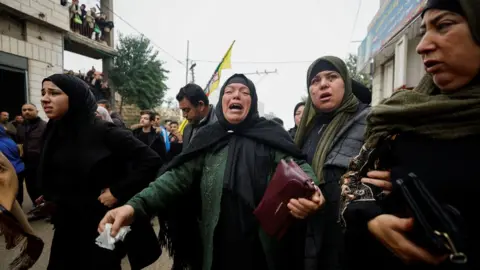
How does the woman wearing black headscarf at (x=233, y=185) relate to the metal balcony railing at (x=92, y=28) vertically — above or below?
below

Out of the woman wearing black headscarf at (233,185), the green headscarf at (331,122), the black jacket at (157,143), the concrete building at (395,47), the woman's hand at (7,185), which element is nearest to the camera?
the woman wearing black headscarf at (233,185)

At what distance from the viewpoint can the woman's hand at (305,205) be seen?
128 centimetres

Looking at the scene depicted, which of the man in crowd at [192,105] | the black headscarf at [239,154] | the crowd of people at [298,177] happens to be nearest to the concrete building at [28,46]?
the man in crowd at [192,105]

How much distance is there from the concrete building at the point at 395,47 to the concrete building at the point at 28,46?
10666mm

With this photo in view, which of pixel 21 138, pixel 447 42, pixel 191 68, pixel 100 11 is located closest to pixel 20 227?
pixel 447 42

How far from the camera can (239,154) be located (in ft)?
5.96

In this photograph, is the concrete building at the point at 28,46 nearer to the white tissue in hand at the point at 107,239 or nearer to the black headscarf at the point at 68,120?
the black headscarf at the point at 68,120

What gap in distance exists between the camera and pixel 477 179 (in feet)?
2.59

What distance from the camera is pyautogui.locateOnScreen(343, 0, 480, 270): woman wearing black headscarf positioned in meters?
0.77

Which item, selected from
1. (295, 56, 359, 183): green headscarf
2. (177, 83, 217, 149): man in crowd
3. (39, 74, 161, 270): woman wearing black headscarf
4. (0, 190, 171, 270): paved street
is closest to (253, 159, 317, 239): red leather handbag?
(295, 56, 359, 183): green headscarf

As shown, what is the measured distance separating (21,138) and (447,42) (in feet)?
23.9

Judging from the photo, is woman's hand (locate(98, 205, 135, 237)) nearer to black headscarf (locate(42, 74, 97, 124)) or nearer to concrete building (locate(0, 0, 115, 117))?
black headscarf (locate(42, 74, 97, 124))

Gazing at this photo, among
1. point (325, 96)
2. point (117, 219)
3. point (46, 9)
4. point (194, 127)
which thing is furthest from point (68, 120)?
point (46, 9)

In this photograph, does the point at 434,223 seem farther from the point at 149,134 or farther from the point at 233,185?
the point at 149,134
